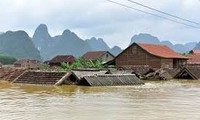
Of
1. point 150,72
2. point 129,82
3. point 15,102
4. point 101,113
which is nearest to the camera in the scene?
point 101,113

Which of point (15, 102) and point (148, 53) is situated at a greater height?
point (148, 53)

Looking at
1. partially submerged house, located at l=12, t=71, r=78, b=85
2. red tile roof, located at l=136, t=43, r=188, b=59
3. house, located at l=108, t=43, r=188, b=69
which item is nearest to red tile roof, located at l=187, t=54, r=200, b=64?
house, located at l=108, t=43, r=188, b=69

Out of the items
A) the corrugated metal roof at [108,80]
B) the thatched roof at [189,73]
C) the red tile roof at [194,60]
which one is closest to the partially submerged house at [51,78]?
the corrugated metal roof at [108,80]

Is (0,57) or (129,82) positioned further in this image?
(0,57)

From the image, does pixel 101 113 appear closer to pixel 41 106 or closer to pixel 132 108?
pixel 132 108

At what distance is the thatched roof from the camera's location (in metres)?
44.4

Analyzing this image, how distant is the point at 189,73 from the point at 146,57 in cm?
1189

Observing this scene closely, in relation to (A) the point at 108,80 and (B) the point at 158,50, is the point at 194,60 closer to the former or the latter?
(B) the point at 158,50

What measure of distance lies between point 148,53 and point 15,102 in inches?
1497

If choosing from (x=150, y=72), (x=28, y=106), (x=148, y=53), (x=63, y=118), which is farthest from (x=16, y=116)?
(x=148, y=53)

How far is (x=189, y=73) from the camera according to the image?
4481 centimetres

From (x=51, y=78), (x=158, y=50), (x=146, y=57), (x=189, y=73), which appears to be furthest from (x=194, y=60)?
(x=51, y=78)

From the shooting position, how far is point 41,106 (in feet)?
58.0

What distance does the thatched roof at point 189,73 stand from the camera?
4438 centimetres
